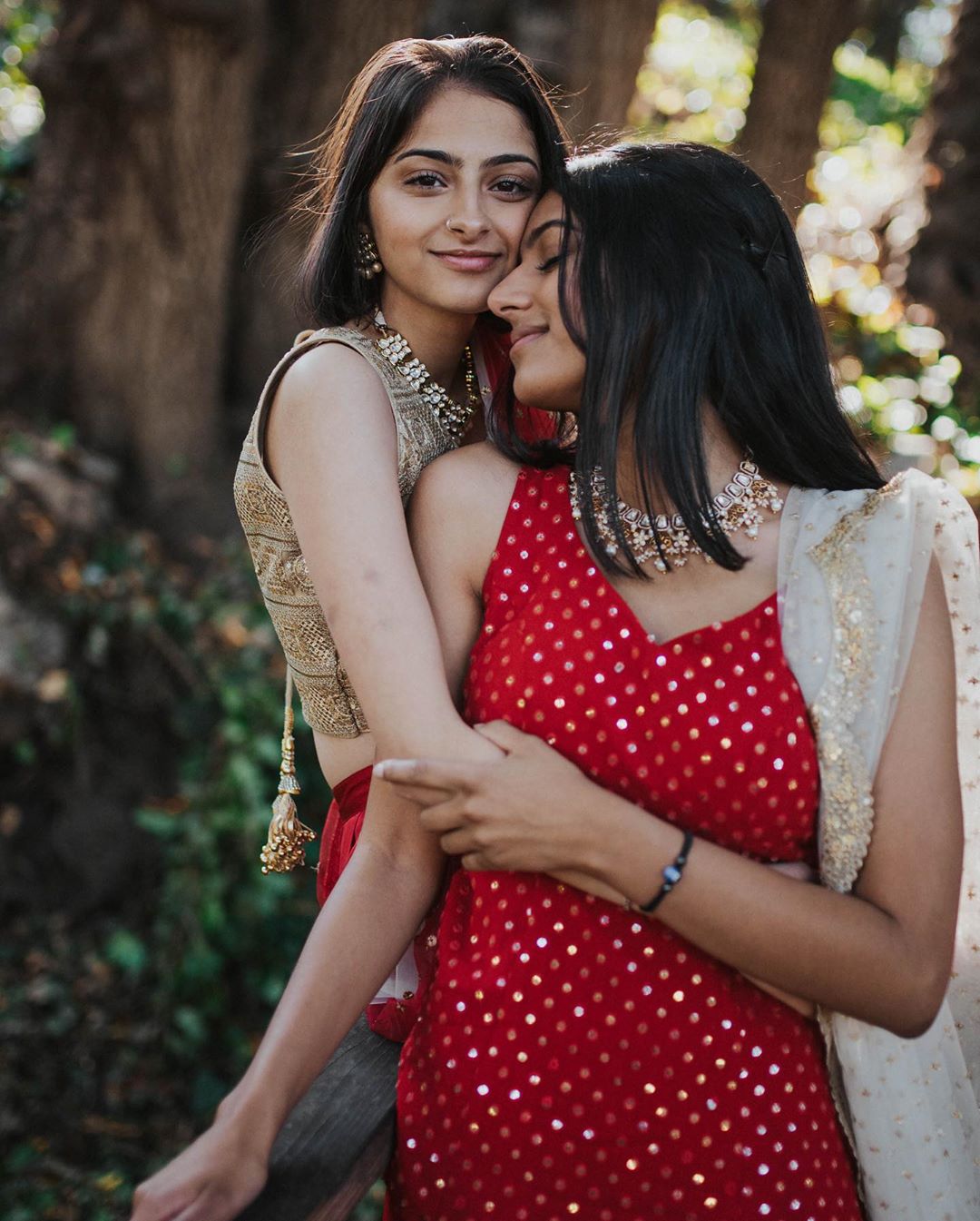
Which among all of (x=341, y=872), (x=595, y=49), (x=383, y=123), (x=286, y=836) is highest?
(x=595, y=49)

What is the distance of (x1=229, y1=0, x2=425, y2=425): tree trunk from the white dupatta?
327 centimetres

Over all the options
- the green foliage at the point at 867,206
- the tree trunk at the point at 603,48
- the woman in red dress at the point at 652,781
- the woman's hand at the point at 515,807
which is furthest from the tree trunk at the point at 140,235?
the woman's hand at the point at 515,807

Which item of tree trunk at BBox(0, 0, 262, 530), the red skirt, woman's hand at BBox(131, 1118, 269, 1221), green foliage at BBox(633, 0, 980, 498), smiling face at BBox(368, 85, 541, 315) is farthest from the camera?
tree trunk at BBox(0, 0, 262, 530)

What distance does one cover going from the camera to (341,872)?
1657 millimetres

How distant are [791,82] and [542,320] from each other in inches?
149

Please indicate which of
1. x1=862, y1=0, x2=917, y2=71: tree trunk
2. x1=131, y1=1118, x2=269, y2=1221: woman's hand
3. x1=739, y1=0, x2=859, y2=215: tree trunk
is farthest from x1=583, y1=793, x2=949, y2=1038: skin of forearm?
x1=862, y1=0, x2=917, y2=71: tree trunk

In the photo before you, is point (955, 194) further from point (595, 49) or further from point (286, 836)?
point (286, 836)

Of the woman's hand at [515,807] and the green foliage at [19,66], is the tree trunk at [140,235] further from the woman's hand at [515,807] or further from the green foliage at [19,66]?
the woman's hand at [515,807]

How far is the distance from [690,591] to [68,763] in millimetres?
3003

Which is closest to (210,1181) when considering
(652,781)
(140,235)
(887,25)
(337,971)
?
(337,971)

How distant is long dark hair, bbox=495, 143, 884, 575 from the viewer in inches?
61.4

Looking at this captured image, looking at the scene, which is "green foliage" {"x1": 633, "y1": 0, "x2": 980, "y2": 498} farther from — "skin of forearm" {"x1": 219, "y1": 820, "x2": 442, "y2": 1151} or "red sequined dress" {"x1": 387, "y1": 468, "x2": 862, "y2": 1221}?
"skin of forearm" {"x1": 219, "y1": 820, "x2": 442, "y2": 1151}

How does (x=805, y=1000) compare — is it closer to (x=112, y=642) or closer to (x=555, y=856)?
(x=555, y=856)

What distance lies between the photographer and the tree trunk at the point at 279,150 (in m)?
4.52
